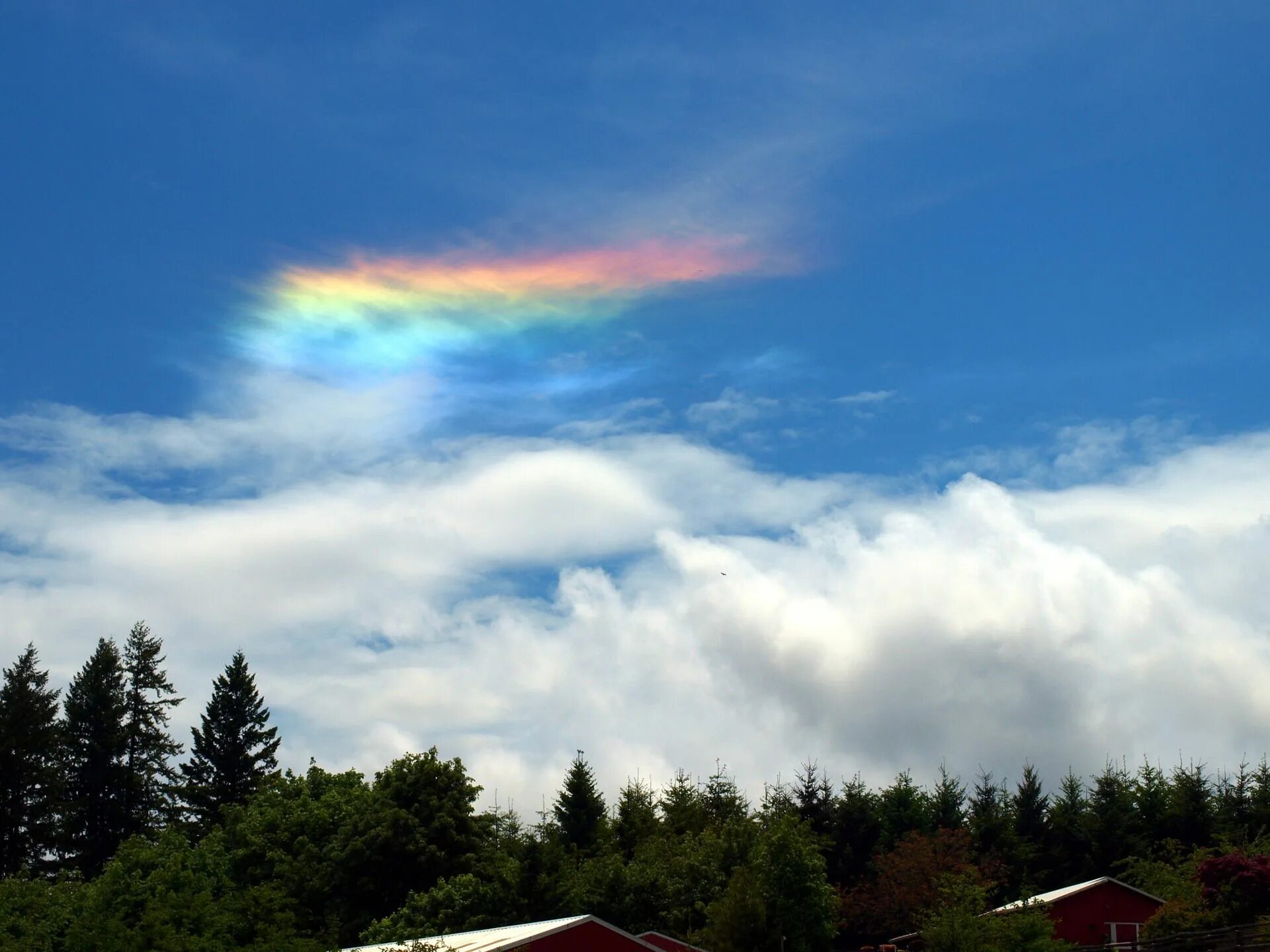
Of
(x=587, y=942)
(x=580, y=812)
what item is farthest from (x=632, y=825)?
(x=587, y=942)

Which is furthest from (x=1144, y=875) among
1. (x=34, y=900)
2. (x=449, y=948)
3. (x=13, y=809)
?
(x=13, y=809)

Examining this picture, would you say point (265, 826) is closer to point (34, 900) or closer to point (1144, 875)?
point (34, 900)

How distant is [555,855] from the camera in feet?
187

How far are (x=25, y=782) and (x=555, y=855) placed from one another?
45.6 meters

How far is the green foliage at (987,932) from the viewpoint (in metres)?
39.9

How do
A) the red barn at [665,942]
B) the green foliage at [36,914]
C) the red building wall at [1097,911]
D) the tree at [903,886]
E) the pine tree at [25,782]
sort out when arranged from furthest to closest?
the pine tree at [25,782]
the tree at [903,886]
the red building wall at [1097,911]
the green foliage at [36,914]
the red barn at [665,942]

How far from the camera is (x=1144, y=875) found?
64.0 m

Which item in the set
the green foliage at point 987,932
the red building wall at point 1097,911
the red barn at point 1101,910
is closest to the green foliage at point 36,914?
the green foliage at point 987,932

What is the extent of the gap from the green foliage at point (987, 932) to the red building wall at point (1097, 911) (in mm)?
12886

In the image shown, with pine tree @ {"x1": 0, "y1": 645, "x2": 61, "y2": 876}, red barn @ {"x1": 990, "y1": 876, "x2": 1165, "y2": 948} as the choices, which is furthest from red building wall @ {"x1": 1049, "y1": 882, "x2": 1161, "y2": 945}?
pine tree @ {"x1": 0, "y1": 645, "x2": 61, "y2": 876}

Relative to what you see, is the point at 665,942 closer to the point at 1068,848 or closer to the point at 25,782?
the point at 1068,848

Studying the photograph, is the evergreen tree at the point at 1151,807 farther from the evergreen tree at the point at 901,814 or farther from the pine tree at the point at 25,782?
the pine tree at the point at 25,782

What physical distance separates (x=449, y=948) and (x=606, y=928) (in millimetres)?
4826

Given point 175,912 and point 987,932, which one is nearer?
point 987,932
